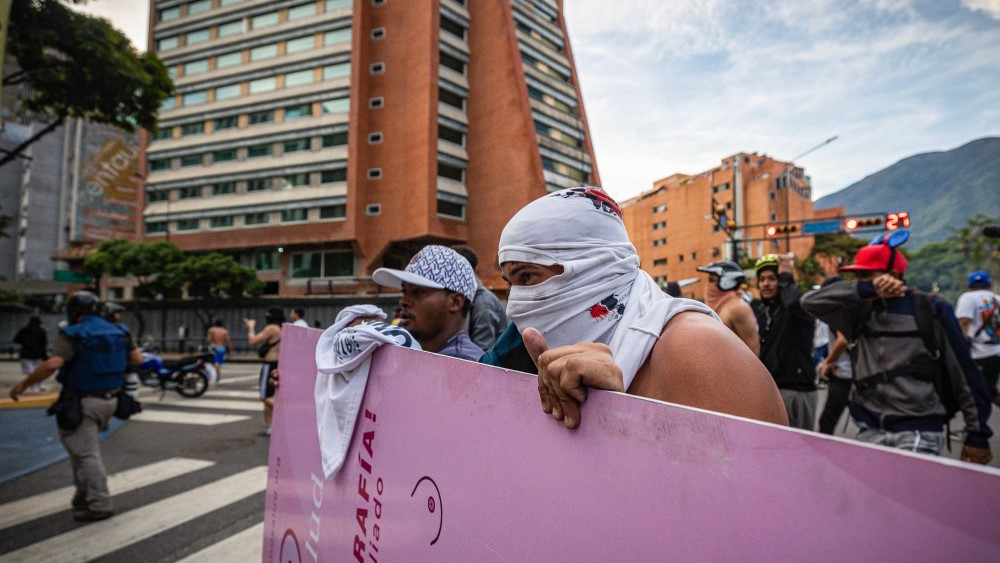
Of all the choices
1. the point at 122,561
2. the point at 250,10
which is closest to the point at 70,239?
the point at 250,10

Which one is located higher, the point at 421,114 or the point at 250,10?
the point at 250,10

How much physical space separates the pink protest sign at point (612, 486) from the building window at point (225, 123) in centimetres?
4097

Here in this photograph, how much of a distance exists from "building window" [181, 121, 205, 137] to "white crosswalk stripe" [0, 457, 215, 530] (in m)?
38.5

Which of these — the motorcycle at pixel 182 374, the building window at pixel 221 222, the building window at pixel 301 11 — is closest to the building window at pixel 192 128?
the building window at pixel 221 222

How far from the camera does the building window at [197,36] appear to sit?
38594 mm

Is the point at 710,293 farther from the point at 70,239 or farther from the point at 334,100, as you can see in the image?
the point at 70,239

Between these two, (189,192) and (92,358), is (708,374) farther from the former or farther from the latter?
(189,192)

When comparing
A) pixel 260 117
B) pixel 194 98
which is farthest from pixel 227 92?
pixel 260 117

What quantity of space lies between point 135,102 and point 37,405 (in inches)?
233

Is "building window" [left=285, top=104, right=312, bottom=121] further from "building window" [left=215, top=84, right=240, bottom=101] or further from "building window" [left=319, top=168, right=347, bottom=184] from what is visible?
"building window" [left=215, top=84, right=240, bottom=101]

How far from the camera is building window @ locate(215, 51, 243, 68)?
1462 inches

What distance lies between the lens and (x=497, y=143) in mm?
33250

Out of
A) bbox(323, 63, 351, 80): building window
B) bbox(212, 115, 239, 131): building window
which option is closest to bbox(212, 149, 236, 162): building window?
bbox(212, 115, 239, 131): building window

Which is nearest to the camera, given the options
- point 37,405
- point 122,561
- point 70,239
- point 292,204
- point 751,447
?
point 751,447
